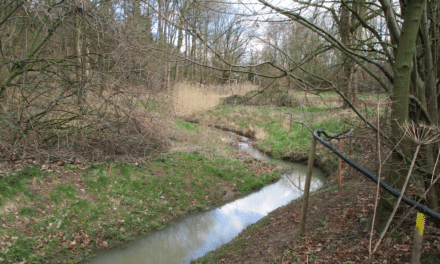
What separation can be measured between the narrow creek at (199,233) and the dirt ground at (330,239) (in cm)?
67

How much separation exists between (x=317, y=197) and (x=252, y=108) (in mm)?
13832

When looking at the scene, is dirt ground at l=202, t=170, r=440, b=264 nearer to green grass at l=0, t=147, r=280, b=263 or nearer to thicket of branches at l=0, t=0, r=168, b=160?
green grass at l=0, t=147, r=280, b=263

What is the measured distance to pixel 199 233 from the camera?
6773mm

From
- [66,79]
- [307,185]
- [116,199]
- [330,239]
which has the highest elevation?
[66,79]

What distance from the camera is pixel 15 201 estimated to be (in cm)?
555

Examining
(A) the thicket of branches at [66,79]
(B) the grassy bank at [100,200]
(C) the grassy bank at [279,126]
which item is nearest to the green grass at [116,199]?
(B) the grassy bank at [100,200]

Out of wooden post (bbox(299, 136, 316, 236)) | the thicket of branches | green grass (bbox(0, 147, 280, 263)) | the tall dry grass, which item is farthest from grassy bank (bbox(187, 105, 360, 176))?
the thicket of branches

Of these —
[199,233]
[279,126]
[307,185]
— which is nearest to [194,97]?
[279,126]

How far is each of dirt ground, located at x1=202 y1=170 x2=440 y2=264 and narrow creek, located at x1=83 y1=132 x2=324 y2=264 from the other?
672 millimetres

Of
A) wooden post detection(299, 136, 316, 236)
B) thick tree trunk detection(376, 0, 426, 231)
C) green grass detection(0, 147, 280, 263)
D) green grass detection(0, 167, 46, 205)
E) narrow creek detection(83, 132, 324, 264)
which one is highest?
thick tree trunk detection(376, 0, 426, 231)

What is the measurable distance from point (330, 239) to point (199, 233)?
11.9 feet

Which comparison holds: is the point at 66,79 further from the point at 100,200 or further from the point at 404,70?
the point at 404,70

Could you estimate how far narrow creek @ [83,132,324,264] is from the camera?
5.72 metres

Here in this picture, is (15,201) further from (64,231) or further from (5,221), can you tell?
(64,231)
